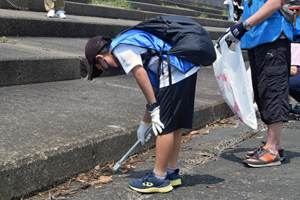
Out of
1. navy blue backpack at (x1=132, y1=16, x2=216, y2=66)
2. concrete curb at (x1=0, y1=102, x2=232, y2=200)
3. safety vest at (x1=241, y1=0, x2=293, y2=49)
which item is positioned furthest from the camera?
safety vest at (x1=241, y1=0, x2=293, y2=49)

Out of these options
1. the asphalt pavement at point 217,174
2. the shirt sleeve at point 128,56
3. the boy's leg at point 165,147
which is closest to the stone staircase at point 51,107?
the asphalt pavement at point 217,174

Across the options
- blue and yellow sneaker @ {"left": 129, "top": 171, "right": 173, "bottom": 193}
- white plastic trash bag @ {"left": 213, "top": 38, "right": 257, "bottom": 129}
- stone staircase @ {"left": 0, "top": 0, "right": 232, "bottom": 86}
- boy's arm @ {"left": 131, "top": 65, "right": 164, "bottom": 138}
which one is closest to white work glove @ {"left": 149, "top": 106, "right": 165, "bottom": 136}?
boy's arm @ {"left": 131, "top": 65, "right": 164, "bottom": 138}

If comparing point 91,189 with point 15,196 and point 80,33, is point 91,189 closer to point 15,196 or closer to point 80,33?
point 15,196

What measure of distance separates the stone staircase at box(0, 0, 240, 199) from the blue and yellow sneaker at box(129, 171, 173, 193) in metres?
0.43

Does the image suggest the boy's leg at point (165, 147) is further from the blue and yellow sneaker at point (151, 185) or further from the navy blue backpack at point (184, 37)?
the navy blue backpack at point (184, 37)

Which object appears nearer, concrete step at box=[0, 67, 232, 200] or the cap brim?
concrete step at box=[0, 67, 232, 200]

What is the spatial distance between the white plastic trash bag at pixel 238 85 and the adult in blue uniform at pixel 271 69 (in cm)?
Result: 14

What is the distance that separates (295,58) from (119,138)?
2.78 m

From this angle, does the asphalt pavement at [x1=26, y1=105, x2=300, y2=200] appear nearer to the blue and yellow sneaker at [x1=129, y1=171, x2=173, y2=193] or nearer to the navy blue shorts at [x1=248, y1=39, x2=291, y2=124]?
the blue and yellow sneaker at [x1=129, y1=171, x2=173, y2=193]

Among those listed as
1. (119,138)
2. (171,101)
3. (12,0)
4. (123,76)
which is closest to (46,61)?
(123,76)

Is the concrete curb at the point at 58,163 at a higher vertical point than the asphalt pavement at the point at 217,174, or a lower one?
higher

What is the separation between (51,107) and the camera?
3.20 metres

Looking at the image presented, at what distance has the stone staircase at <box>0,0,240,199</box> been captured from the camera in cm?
219

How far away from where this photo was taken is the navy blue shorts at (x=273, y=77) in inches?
111
